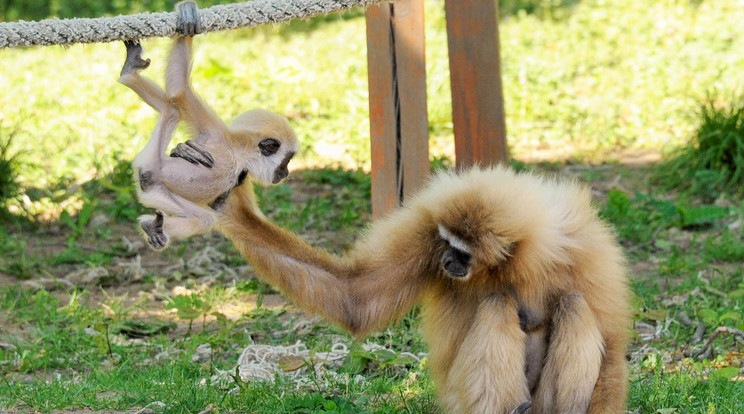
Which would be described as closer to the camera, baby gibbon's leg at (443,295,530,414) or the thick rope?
the thick rope

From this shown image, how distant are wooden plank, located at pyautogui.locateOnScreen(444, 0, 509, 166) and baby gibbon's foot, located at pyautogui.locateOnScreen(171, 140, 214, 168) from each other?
1.80 m

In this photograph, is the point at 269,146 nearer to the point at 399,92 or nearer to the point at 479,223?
the point at 479,223

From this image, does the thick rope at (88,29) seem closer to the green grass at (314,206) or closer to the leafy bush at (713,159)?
the green grass at (314,206)

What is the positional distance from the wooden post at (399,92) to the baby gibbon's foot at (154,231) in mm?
2244

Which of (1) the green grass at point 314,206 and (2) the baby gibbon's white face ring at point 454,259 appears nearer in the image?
(2) the baby gibbon's white face ring at point 454,259

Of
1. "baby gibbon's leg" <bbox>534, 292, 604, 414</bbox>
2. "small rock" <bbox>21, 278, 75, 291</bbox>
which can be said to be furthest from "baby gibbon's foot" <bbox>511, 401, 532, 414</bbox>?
"small rock" <bbox>21, 278, 75, 291</bbox>

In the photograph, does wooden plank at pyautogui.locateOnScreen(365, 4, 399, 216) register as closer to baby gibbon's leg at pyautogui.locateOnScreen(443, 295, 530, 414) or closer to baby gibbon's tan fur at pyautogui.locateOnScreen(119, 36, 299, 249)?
baby gibbon's tan fur at pyautogui.locateOnScreen(119, 36, 299, 249)

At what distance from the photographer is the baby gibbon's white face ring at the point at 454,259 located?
14.0 ft

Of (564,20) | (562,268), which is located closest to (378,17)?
(562,268)

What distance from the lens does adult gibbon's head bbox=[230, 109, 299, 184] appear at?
4.61 metres

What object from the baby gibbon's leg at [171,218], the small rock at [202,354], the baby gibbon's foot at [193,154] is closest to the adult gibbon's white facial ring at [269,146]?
the baby gibbon's foot at [193,154]

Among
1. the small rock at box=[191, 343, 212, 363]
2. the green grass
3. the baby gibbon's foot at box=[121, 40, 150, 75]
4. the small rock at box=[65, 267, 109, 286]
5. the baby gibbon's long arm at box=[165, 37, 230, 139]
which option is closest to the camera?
the baby gibbon's foot at box=[121, 40, 150, 75]

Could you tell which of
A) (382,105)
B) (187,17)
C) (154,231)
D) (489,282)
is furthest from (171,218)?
(382,105)

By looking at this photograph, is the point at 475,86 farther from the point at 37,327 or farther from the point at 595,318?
the point at 37,327
